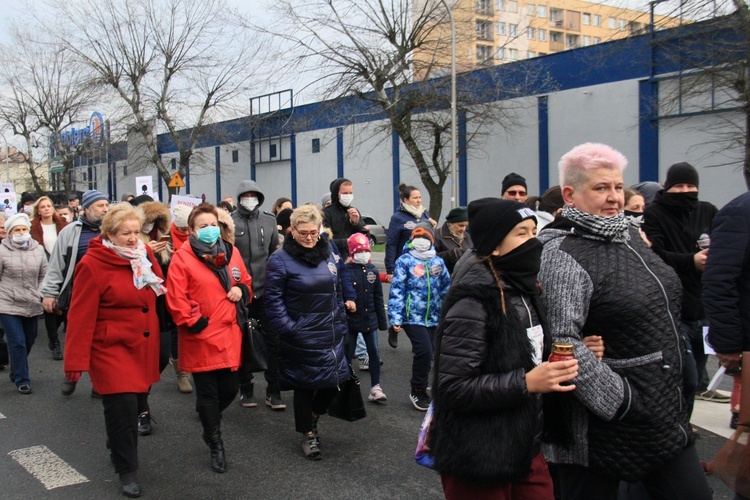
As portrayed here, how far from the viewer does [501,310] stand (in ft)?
8.52

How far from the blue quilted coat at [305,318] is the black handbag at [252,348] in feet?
0.50

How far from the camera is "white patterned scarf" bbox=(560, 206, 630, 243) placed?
9.06ft

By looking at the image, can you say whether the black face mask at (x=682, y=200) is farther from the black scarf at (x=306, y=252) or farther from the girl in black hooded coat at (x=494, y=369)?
the girl in black hooded coat at (x=494, y=369)

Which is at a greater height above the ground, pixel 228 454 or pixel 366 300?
pixel 366 300

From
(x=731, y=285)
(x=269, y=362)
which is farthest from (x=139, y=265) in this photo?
(x=731, y=285)

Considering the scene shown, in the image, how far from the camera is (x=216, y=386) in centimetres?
507

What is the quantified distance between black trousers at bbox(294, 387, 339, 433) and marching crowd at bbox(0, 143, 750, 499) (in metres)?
0.01

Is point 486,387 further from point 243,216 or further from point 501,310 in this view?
point 243,216

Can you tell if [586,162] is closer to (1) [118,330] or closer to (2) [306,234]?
(2) [306,234]

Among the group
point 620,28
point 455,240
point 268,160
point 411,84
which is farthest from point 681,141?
point 268,160

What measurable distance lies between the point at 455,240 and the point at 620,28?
14138mm

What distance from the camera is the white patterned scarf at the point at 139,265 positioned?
15.5 feet

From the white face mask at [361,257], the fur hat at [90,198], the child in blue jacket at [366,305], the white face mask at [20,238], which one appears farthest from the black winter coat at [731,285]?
the white face mask at [20,238]

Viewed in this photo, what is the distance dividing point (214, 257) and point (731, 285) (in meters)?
3.27
